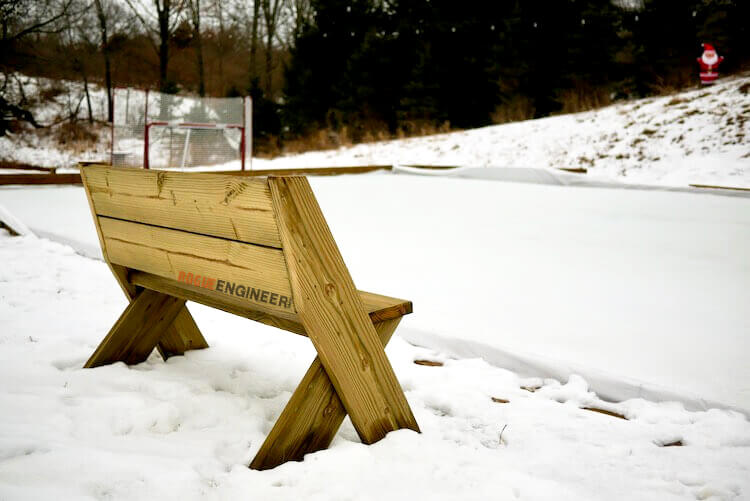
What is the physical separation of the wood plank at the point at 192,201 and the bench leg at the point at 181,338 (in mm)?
533

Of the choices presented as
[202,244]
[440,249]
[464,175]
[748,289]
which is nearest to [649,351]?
[748,289]

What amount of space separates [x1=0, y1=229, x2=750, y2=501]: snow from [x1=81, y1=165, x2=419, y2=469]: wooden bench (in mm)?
95

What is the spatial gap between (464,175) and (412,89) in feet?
35.0

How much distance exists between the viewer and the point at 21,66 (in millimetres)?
13328

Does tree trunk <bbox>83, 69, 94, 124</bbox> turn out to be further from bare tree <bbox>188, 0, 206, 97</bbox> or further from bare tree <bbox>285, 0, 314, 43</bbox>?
bare tree <bbox>285, 0, 314, 43</bbox>

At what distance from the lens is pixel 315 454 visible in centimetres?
141

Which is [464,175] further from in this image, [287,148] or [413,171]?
[287,148]

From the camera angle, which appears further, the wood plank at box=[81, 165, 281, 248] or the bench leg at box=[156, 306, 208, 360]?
the bench leg at box=[156, 306, 208, 360]

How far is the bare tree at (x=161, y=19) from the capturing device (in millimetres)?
18719

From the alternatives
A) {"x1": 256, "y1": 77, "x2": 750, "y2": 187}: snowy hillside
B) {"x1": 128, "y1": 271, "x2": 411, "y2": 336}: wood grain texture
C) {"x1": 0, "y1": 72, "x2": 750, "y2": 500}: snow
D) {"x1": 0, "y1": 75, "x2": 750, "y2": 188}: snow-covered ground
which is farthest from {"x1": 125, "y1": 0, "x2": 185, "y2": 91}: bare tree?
{"x1": 128, "y1": 271, "x2": 411, "y2": 336}: wood grain texture

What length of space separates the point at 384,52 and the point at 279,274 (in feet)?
62.3

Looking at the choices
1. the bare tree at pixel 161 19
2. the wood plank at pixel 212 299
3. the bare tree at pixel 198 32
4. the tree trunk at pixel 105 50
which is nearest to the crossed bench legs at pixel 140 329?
the wood plank at pixel 212 299

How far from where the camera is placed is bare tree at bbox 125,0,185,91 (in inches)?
737

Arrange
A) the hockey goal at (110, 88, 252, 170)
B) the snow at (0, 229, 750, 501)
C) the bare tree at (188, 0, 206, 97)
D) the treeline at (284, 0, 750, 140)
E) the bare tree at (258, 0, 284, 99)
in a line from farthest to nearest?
the bare tree at (258, 0, 284, 99)
the bare tree at (188, 0, 206, 97)
the treeline at (284, 0, 750, 140)
the hockey goal at (110, 88, 252, 170)
the snow at (0, 229, 750, 501)
